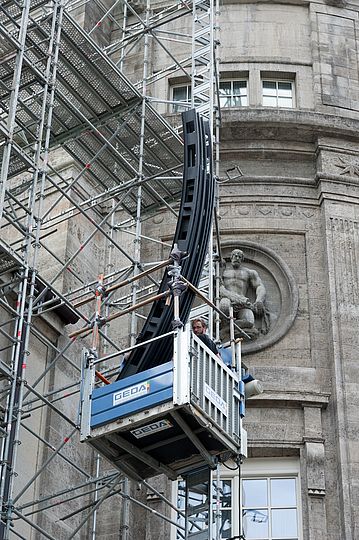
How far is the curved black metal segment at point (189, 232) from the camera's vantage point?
932 inches

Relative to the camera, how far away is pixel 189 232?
2541 centimetres

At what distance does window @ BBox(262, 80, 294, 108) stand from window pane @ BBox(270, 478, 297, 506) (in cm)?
964

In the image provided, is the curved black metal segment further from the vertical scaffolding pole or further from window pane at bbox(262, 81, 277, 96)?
window pane at bbox(262, 81, 277, 96)

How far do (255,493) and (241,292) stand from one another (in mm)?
4615

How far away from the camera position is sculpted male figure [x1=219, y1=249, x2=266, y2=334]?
30.8 metres

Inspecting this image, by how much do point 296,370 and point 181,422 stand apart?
316 inches

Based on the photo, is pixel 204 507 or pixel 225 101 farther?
pixel 225 101

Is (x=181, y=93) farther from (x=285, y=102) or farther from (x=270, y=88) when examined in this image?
(x=285, y=102)

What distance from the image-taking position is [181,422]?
2244cm

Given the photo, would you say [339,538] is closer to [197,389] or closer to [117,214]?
[197,389]

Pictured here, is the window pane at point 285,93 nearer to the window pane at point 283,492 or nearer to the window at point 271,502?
the window at point 271,502

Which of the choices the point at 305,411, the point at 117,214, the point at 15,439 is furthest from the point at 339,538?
the point at 117,214

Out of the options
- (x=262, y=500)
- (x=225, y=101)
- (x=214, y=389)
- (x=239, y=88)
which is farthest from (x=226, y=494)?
(x=239, y=88)

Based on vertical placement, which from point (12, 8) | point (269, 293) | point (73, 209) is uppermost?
point (12, 8)
